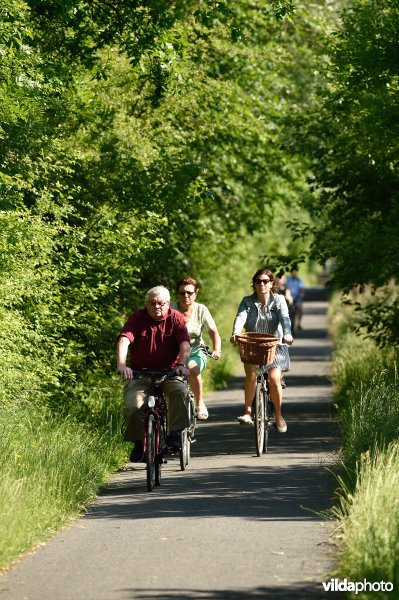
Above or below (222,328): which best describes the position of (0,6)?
above

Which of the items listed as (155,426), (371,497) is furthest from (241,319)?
(371,497)

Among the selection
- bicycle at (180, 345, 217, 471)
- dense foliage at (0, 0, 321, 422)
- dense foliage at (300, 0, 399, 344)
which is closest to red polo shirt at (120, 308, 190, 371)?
bicycle at (180, 345, 217, 471)

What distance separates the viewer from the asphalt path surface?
25.4ft

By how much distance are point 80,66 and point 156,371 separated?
16.5 feet

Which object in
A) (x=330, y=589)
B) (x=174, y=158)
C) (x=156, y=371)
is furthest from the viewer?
(x=174, y=158)

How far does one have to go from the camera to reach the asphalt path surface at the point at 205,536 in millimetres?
7746

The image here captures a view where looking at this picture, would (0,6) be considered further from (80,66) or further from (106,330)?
(106,330)

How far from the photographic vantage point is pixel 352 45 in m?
15.8

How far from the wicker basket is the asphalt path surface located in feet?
3.42

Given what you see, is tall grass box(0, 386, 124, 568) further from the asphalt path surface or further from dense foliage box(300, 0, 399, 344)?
dense foliage box(300, 0, 399, 344)

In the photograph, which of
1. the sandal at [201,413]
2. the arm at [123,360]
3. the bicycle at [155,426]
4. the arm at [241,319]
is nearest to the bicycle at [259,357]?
the arm at [241,319]

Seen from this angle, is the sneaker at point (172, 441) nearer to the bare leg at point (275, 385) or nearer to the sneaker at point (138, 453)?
Answer: the sneaker at point (138, 453)

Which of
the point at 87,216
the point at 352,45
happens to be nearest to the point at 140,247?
the point at 87,216

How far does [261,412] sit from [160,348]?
231 cm
